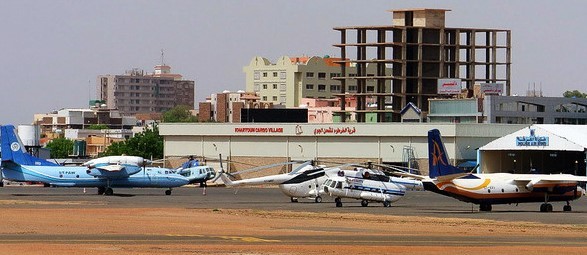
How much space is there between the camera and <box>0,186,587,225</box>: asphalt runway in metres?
72.8

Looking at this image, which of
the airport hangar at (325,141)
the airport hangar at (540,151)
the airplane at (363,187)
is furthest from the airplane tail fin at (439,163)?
the airport hangar at (325,141)

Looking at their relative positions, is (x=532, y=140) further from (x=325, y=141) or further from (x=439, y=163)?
(x=439, y=163)

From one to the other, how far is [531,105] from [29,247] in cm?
12028

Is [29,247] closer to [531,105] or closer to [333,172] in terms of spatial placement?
[333,172]

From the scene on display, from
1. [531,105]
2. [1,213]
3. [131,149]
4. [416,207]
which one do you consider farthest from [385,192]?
[131,149]

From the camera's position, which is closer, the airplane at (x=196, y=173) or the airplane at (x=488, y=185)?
the airplane at (x=488, y=185)

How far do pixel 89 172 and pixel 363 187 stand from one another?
1136 inches

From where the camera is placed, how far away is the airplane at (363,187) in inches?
3204

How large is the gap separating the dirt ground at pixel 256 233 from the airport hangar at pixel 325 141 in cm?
6316

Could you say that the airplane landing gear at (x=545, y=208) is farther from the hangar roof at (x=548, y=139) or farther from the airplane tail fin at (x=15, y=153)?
the airplane tail fin at (x=15, y=153)

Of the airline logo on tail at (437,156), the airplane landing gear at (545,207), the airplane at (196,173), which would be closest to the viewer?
the airline logo on tail at (437,156)

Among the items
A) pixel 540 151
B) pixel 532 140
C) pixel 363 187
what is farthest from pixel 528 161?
pixel 363 187

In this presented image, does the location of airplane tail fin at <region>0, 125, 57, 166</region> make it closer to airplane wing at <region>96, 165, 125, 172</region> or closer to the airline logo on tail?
airplane wing at <region>96, 165, 125, 172</region>

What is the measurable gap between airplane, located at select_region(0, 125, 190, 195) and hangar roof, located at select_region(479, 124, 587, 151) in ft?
108
